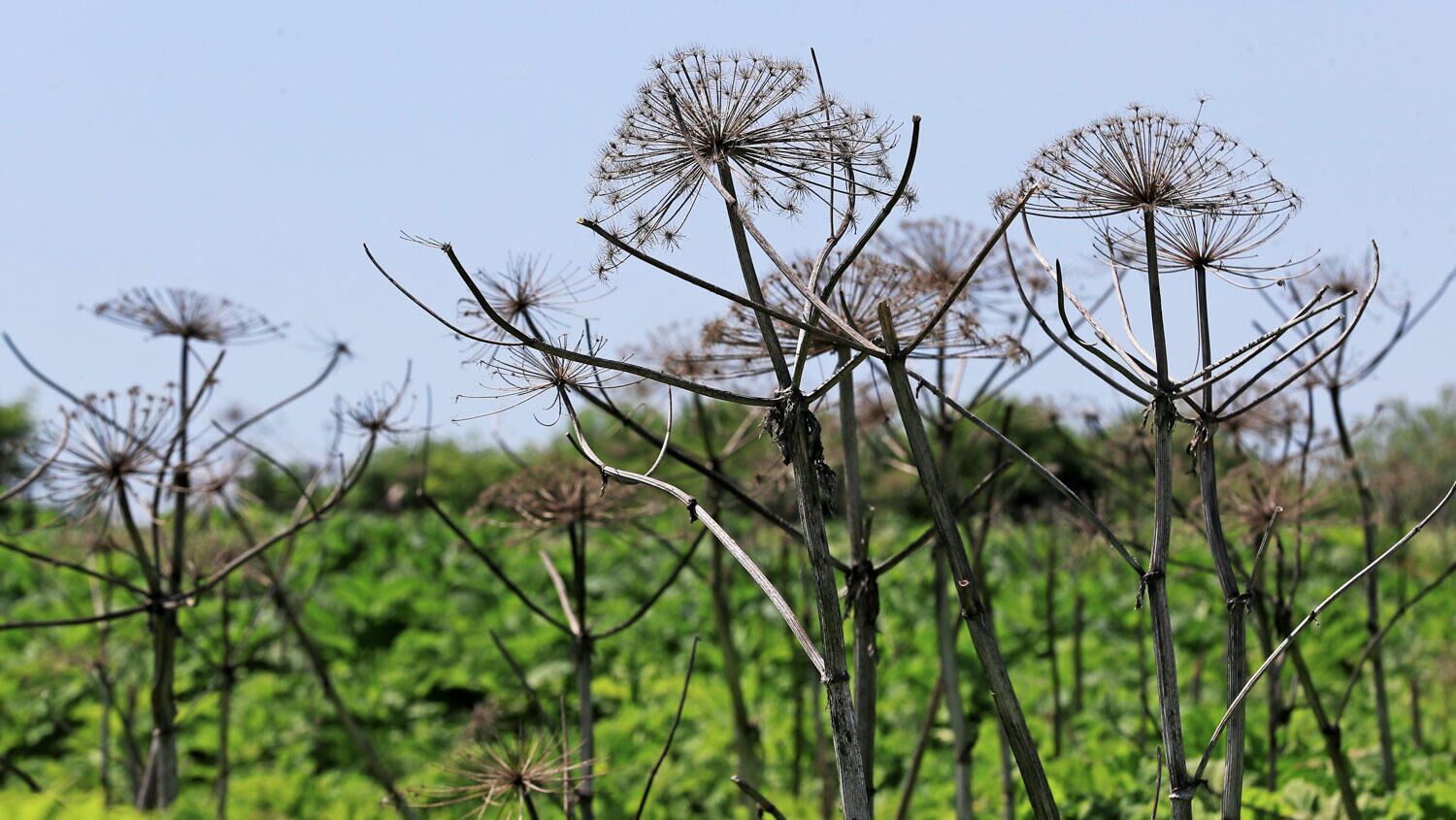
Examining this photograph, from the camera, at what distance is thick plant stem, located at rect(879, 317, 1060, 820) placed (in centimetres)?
157

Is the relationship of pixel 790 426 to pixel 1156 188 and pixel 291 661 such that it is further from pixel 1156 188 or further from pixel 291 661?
pixel 291 661

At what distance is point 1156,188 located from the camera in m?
1.75

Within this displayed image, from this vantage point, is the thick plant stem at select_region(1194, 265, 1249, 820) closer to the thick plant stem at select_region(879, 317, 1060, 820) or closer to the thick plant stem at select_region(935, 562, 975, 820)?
the thick plant stem at select_region(879, 317, 1060, 820)

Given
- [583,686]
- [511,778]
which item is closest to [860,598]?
[511,778]

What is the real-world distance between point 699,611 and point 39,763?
14.1 ft

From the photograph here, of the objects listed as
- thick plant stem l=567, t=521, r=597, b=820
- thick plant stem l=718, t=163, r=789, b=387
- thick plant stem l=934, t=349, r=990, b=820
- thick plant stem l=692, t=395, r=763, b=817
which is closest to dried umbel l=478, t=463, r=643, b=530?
thick plant stem l=567, t=521, r=597, b=820

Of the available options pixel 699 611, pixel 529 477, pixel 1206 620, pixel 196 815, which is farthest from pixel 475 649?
pixel 196 815

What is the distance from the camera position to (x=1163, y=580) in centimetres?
166

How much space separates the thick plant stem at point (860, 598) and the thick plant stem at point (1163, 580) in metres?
0.46

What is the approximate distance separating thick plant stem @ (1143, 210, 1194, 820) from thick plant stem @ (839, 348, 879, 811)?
0.46 meters

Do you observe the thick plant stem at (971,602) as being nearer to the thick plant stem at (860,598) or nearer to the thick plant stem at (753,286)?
the thick plant stem at (753,286)

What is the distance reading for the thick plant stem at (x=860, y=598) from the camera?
A: 80.9 inches

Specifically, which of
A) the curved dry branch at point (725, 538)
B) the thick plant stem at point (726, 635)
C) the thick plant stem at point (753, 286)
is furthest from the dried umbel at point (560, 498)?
the thick plant stem at point (753, 286)

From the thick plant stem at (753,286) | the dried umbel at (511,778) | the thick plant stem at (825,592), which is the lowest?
the dried umbel at (511,778)
